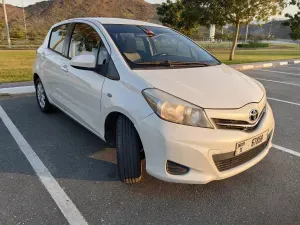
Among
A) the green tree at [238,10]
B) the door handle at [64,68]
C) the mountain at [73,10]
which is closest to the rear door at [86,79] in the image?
the door handle at [64,68]

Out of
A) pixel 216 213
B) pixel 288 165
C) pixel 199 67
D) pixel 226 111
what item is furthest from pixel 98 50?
pixel 288 165

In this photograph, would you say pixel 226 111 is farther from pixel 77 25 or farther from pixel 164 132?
pixel 77 25

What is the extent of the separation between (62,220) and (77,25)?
2544 mm

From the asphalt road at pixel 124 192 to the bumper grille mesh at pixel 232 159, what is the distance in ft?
1.17

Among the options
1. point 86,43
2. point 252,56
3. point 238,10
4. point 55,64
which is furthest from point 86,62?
point 252,56

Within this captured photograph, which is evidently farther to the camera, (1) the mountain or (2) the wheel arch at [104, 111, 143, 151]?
(1) the mountain

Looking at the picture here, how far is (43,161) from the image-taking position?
3.11 meters

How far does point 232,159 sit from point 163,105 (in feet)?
2.49

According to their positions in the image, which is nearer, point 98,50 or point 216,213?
point 216,213

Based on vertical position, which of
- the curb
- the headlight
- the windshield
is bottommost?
the curb

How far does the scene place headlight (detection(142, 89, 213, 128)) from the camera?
2.22 metres

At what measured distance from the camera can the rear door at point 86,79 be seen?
9.44ft

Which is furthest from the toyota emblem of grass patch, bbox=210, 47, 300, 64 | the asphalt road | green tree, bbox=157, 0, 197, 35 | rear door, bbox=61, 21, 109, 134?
green tree, bbox=157, 0, 197, 35

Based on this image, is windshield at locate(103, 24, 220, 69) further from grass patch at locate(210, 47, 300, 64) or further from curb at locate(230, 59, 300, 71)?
grass patch at locate(210, 47, 300, 64)
